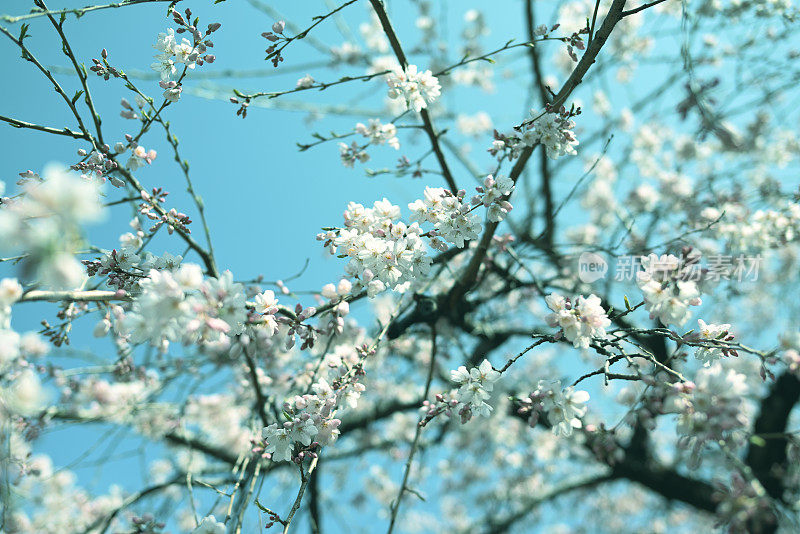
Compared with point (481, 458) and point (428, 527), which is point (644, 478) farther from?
point (428, 527)

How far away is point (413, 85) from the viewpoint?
1.95 metres

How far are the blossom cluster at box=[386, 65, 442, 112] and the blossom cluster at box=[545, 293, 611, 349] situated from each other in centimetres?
104

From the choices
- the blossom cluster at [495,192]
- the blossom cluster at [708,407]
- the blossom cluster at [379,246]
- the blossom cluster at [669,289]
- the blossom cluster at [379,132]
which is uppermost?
the blossom cluster at [379,132]

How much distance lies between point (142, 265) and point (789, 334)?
3405 mm

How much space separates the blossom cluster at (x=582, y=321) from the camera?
1475 mm

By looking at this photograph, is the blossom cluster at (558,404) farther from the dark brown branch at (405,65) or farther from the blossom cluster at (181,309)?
the dark brown branch at (405,65)

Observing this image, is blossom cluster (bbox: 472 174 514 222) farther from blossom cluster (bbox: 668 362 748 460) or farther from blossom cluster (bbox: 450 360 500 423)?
blossom cluster (bbox: 668 362 748 460)

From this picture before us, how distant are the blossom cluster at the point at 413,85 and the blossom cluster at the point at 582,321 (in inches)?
40.9

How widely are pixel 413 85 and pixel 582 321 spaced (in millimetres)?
1175

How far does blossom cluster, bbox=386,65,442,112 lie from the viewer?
194 cm

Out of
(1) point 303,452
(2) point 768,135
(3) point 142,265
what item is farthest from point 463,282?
(2) point 768,135

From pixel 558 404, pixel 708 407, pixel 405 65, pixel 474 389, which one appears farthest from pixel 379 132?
pixel 708 407

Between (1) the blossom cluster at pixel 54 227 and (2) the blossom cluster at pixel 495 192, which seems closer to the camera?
(1) the blossom cluster at pixel 54 227

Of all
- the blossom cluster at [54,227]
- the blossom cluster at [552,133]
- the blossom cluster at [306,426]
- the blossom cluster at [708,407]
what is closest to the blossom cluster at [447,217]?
the blossom cluster at [552,133]
